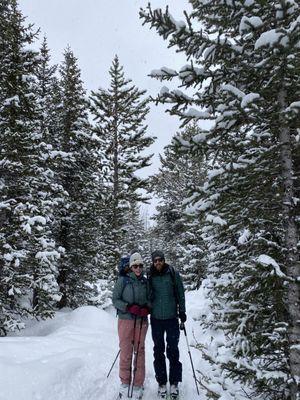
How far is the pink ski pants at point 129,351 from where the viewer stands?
7.14 m

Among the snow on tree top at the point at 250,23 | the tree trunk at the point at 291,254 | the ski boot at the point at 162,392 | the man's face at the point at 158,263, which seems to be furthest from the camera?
the man's face at the point at 158,263

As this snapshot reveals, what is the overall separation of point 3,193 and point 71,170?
6.79 metres

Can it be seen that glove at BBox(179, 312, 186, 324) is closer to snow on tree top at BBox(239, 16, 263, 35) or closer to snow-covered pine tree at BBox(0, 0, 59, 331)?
snow on tree top at BBox(239, 16, 263, 35)

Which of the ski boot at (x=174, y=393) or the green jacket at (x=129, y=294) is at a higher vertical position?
the green jacket at (x=129, y=294)

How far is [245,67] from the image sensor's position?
5.39 metres

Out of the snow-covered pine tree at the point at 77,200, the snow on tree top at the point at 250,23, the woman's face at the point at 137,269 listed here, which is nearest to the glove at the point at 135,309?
the woman's face at the point at 137,269

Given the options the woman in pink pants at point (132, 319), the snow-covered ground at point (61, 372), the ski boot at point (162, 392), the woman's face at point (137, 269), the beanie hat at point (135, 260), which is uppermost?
the beanie hat at point (135, 260)

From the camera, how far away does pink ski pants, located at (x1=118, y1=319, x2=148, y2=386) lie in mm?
7145

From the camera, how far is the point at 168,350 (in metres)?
7.25

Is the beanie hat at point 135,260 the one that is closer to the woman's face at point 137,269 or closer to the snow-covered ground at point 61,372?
the woman's face at point 137,269

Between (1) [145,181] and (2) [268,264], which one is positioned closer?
(2) [268,264]

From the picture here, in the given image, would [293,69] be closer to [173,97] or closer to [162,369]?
[173,97]

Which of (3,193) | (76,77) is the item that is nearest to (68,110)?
(76,77)

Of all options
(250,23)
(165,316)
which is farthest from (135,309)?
(250,23)
